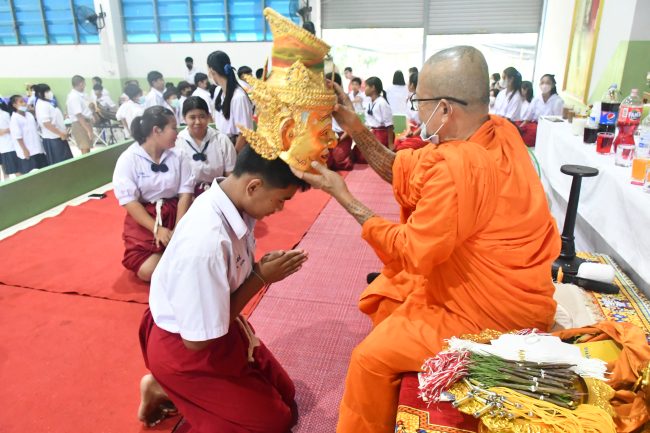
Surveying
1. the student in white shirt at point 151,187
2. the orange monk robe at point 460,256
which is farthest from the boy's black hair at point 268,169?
the student in white shirt at point 151,187

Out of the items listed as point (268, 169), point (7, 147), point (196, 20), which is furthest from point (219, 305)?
point (196, 20)

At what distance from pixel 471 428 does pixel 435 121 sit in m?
1.04

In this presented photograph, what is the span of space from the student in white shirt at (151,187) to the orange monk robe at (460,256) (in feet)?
6.82

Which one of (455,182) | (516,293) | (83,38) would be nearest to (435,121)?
(455,182)

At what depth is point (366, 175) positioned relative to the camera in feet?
21.6

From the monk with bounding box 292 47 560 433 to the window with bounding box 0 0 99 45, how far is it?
40.6 ft

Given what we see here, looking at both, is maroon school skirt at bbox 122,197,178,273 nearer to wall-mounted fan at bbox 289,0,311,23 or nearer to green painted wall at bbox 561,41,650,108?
green painted wall at bbox 561,41,650,108

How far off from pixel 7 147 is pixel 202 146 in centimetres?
329

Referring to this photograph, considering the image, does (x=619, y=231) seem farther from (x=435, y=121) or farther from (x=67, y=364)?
(x=67, y=364)

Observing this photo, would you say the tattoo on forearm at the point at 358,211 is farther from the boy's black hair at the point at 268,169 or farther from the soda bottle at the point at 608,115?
the soda bottle at the point at 608,115

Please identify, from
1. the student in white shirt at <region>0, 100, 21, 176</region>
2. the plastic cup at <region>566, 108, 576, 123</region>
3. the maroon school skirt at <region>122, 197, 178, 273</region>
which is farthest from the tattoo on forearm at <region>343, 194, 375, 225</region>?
the student in white shirt at <region>0, 100, 21, 176</region>

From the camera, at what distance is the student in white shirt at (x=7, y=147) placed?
5500 millimetres

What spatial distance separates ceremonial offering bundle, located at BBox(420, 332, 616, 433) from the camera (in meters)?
1.22

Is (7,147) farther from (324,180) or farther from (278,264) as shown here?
(324,180)
